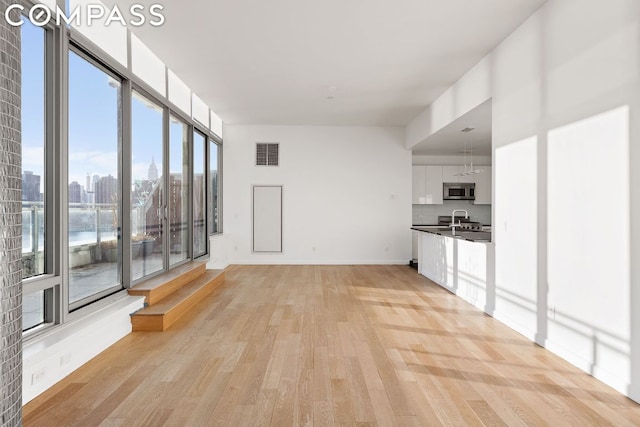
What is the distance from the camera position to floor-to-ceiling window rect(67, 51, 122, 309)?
3.67m

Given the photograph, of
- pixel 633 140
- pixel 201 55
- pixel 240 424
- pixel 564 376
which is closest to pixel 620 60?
pixel 633 140

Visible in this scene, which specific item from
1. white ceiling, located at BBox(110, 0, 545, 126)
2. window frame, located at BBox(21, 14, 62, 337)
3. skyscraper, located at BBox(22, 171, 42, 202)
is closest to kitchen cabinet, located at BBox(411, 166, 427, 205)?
white ceiling, located at BBox(110, 0, 545, 126)

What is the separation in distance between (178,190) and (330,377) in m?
4.31

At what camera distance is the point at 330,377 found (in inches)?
120

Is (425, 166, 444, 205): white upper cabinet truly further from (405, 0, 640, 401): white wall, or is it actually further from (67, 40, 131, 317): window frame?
(67, 40, 131, 317): window frame

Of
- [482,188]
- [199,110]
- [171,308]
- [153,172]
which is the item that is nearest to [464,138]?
[482,188]

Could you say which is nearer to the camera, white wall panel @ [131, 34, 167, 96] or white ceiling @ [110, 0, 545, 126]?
white ceiling @ [110, 0, 545, 126]

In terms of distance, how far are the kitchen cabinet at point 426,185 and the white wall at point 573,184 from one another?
5.67 m

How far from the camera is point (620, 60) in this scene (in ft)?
9.46

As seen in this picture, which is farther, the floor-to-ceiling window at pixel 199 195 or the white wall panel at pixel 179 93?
the floor-to-ceiling window at pixel 199 195

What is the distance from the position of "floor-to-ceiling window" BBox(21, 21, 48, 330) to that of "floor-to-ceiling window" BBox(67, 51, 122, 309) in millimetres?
380

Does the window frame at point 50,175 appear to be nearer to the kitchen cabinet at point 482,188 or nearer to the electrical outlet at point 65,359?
the electrical outlet at point 65,359

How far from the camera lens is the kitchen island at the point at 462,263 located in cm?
514

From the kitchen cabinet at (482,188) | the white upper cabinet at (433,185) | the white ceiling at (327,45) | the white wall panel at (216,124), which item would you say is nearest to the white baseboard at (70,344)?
the white ceiling at (327,45)
